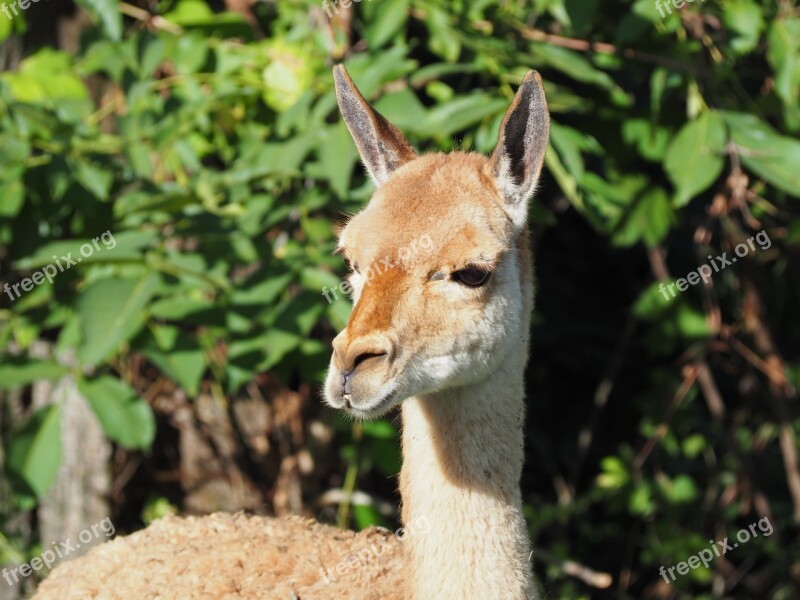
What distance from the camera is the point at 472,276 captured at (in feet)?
11.1

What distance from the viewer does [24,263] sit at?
15.4 ft

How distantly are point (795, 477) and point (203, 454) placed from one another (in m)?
3.91

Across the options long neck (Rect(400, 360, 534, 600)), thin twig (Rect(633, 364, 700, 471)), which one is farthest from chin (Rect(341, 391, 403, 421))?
thin twig (Rect(633, 364, 700, 471))

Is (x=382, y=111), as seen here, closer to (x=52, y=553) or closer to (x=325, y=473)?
(x=325, y=473)

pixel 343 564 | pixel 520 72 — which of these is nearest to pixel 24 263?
pixel 343 564

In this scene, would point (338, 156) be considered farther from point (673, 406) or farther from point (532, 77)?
point (673, 406)

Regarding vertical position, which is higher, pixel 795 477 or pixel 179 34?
pixel 179 34

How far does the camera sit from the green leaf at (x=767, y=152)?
4770 millimetres

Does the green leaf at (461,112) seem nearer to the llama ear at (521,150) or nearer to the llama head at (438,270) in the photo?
the llama head at (438,270)

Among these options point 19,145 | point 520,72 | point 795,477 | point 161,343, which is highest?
point 19,145

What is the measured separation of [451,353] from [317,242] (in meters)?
2.25

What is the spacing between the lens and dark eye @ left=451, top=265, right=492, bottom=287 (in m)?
3.37

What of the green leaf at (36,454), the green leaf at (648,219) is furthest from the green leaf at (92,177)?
the green leaf at (648,219)

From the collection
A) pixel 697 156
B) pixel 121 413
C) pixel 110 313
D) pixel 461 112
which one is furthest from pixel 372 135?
pixel 121 413
